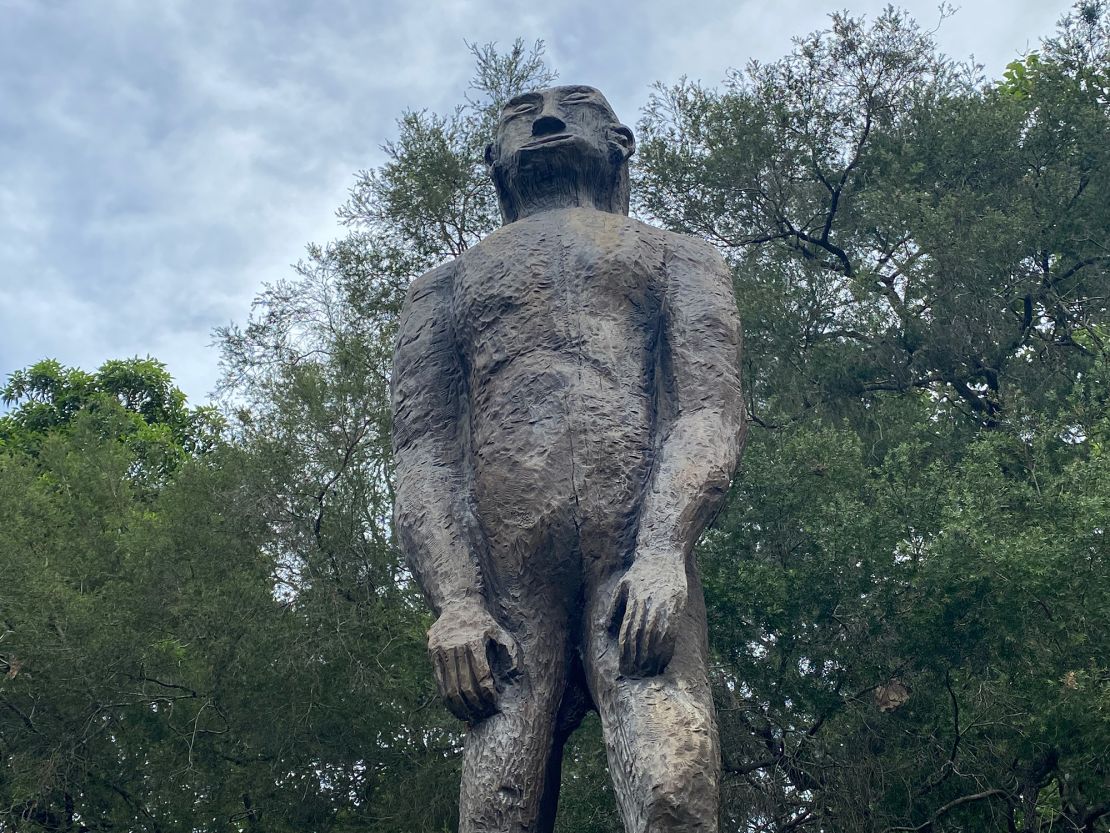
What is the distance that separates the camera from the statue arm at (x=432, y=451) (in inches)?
208

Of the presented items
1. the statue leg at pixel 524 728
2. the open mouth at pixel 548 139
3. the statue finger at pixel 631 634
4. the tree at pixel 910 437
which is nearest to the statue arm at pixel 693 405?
the statue finger at pixel 631 634

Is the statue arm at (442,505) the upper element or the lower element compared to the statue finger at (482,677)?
upper

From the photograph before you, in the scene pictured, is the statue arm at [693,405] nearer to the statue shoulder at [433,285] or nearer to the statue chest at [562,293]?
the statue chest at [562,293]

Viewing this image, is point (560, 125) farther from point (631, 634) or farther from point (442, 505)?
point (631, 634)

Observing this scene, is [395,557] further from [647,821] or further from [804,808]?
[647,821]

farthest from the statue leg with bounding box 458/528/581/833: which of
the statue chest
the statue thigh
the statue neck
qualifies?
the statue neck

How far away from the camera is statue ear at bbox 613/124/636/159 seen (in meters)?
6.27

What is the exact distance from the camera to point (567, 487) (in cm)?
515

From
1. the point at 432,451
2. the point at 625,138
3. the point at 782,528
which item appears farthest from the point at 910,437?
the point at 432,451

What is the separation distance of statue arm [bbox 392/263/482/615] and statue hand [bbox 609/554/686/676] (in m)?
0.64

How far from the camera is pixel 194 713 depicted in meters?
11.4

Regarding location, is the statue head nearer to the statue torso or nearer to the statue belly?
the statue torso

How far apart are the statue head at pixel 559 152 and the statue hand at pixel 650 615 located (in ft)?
6.29

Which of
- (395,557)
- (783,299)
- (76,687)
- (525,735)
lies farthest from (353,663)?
(525,735)
